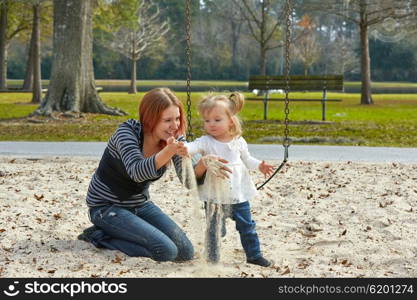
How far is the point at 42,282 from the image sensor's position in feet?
13.1

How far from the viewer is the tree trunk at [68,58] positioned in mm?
15281

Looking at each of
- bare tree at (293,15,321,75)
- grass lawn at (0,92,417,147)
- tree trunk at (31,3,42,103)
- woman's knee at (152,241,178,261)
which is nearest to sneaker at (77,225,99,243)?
woman's knee at (152,241,178,261)

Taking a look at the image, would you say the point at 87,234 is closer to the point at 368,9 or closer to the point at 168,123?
the point at 168,123

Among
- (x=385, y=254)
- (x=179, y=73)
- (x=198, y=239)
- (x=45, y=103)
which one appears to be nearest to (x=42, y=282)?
(x=198, y=239)

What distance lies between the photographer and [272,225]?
574cm

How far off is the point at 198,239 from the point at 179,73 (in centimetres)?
5496

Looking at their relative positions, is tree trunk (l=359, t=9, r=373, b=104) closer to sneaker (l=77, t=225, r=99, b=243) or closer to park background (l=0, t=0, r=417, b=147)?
park background (l=0, t=0, r=417, b=147)

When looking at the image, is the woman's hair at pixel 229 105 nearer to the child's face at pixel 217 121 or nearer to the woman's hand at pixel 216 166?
Answer: the child's face at pixel 217 121

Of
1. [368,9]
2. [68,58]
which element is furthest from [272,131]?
[368,9]

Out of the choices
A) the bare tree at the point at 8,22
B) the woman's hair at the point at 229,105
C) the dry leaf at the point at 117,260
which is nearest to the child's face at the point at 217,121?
the woman's hair at the point at 229,105

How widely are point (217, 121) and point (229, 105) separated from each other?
13 centimetres

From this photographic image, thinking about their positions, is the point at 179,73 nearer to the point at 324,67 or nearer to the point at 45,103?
the point at 324,67

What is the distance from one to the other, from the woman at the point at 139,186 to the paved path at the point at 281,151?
430 cm

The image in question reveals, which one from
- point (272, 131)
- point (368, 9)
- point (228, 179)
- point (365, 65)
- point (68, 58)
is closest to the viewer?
point (228, 179)
